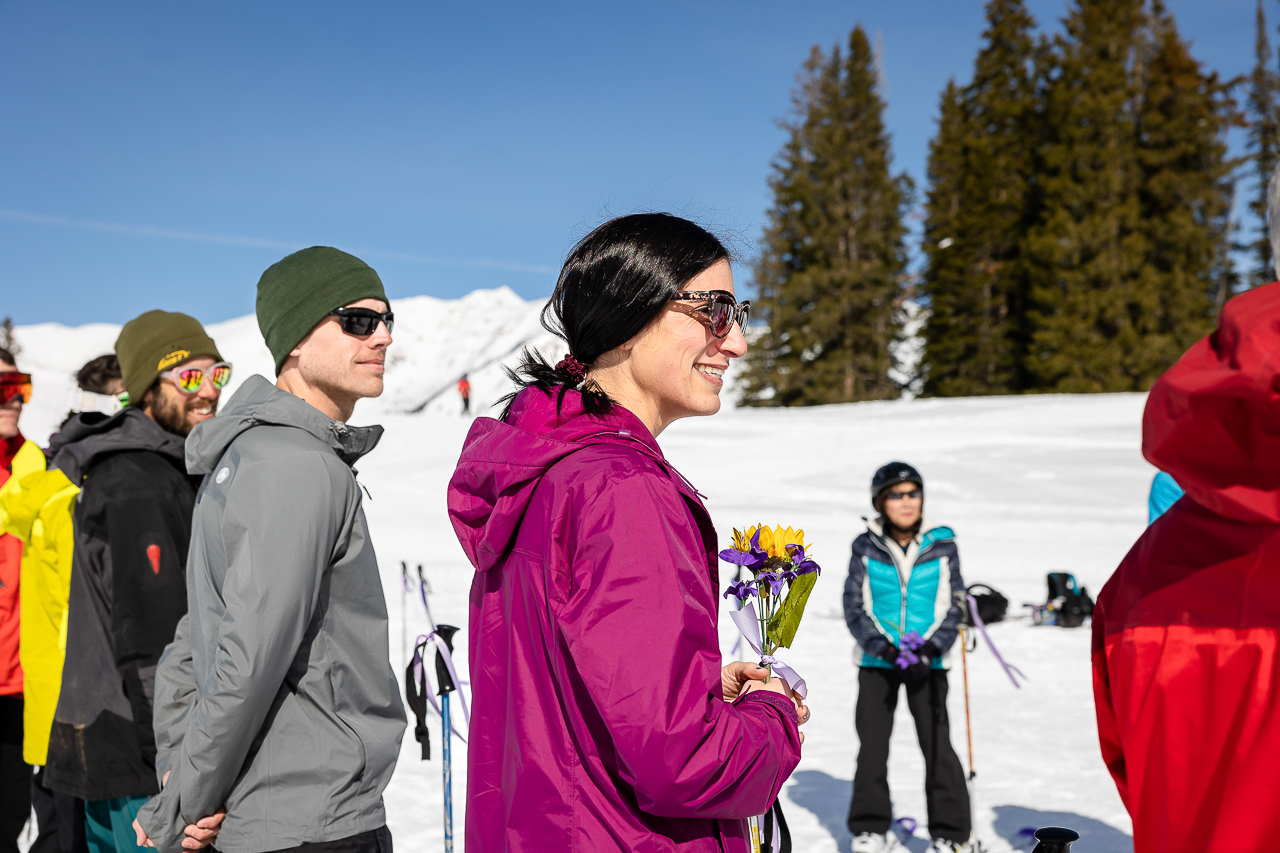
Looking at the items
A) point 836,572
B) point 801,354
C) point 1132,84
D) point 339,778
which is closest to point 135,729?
point 339,778

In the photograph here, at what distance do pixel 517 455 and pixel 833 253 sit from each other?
4118cm

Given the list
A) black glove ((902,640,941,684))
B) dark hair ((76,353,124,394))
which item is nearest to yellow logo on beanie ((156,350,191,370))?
dark hair ((76,353,124,394))

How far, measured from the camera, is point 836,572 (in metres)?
12.2

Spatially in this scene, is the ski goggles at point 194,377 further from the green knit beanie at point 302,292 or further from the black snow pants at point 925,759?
the black snow pants at point 925,759

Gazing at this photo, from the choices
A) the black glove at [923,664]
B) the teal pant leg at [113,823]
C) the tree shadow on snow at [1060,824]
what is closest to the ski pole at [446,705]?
the teal pant leg at [113,823]

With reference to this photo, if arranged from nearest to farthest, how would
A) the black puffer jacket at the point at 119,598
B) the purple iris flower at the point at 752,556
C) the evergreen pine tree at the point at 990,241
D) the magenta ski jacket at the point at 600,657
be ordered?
the magenta ski jacket at the point at 600,657
the purple iris flower at the point at 752,556
the black puffer jacket at the point at 119,598
the evergreen pine tree at the point at 990,241

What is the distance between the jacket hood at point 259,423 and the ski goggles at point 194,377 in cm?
115

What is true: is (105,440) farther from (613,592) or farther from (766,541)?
(613,592)

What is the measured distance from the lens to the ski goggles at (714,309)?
66.2 inches

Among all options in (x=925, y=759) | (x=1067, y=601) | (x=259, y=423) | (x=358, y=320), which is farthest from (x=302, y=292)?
(x=1067, y=601)

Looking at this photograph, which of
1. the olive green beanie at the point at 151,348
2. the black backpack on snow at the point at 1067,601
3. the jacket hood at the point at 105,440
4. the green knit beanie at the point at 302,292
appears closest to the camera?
the green knit beanie at the point at 302,292

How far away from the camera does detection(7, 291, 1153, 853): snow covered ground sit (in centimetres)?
538

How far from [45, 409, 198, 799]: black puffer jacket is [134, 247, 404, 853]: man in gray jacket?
43cm

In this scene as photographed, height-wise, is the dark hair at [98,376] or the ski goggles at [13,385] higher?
the dark hair at [98,376]
